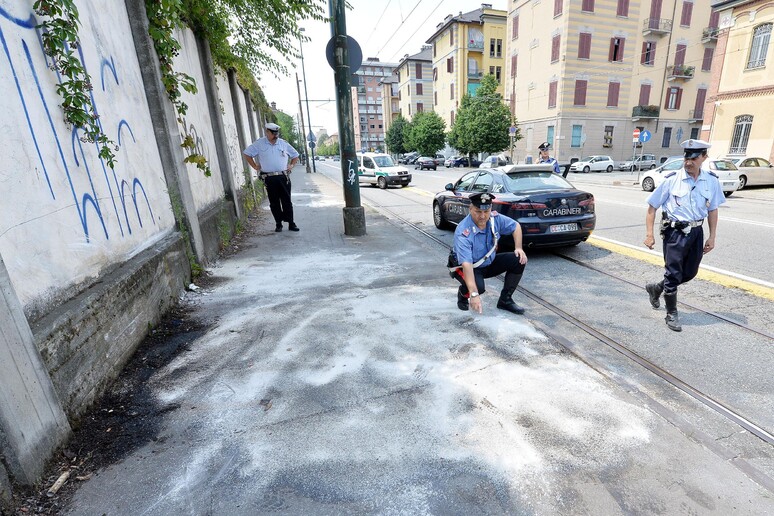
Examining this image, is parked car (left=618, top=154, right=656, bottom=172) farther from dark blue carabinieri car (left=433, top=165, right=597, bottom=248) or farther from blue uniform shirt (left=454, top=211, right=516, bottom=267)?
blue uniform shirt (left=454, top=211, right=516, bottom=267)

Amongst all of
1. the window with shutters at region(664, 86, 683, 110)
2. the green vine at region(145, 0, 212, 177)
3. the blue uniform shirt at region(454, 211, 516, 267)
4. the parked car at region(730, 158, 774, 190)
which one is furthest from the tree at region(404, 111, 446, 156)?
the blue uniform shirt at region(454, 211, 516, 267)

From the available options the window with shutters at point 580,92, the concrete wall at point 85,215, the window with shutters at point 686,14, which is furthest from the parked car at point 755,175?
the window with shutters at point 686,14

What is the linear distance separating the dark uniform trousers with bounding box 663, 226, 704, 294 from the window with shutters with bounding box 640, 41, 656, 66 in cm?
3949

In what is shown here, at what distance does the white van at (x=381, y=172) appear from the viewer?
1936 centimetres

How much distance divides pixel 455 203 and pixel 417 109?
59.7 metres

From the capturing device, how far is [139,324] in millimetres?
3494

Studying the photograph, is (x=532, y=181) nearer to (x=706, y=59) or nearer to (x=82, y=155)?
(x=82, y=155)

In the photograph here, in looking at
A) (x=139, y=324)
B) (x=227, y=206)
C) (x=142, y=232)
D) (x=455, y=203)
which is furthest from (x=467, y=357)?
(x=227, y=206)

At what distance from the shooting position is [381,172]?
19453 millimetres

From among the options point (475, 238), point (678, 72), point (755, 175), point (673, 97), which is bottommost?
point (755, 175)

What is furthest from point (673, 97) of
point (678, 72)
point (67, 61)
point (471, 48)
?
point (67, 61)

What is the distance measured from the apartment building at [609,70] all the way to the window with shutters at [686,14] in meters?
0.08

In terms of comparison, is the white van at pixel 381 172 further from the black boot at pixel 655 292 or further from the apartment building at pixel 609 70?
the apartment building at pixel 609 70

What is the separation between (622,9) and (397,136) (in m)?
32.1
